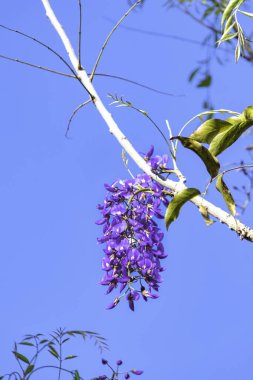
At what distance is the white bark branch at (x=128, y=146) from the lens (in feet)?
4.00

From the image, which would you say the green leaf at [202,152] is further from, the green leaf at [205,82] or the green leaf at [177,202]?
the green leaf at [205,82]

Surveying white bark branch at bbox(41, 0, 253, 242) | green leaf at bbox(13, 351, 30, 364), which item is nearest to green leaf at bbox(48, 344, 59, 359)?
green leaf at bbox(13, 351, 30, 364)

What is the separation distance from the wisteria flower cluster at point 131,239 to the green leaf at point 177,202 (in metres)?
0.38

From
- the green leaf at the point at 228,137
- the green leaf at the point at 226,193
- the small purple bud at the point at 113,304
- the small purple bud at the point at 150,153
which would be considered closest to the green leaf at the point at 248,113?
the green leaf at the point at 228,137

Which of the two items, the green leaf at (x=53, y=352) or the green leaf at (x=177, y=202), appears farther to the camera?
the green leaf at (x=53, y=352)

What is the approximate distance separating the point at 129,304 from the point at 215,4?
1705 mm

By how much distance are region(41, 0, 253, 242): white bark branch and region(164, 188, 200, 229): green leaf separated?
0.08ft

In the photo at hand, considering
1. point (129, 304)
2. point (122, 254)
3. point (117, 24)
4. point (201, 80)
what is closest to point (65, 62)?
point (117, 24)

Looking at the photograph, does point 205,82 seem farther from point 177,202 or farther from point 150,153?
point 177,202

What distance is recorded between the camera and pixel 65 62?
154 cm

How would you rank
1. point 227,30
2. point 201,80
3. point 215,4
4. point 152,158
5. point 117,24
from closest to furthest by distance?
1. point 227,30
2. point 152,158
3. point 117,24
4. point 201,80
5. point 215,4

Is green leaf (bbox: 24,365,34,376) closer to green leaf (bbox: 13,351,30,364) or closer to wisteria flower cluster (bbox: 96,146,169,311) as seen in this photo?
green leaf (bbox: 13,351,30,364)

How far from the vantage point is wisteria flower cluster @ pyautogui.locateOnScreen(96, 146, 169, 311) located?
1.63 meters

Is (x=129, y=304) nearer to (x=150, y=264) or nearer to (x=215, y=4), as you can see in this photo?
(x=150, y=264)
